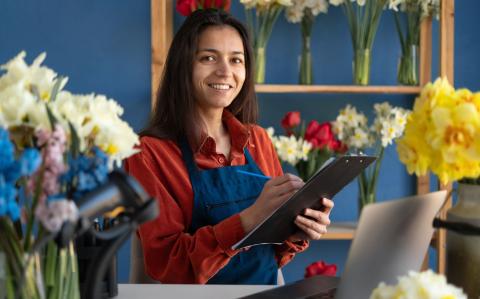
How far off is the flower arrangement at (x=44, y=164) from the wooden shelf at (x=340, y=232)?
1842 mm

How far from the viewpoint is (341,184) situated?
1.51 metres

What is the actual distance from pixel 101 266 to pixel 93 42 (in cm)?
225

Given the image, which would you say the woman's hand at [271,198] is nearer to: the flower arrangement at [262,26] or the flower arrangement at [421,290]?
the flower arrangement at [421,290]

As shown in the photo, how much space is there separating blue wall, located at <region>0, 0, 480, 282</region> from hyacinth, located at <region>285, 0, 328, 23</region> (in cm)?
20

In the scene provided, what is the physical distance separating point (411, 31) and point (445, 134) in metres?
1.91

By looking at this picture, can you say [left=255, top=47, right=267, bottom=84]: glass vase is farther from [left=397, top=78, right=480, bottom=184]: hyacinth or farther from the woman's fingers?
[left=397, top=78, right=480, bottom=184]: hyacinth

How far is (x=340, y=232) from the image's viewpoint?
264 cm

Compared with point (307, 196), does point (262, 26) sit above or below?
above

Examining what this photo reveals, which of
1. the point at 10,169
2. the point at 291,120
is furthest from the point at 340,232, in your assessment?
the point at 10,169

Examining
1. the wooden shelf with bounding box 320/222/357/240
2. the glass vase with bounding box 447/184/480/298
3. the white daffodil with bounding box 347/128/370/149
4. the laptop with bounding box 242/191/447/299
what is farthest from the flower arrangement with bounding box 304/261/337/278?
the glass vase with bounding box 447/184/480/298

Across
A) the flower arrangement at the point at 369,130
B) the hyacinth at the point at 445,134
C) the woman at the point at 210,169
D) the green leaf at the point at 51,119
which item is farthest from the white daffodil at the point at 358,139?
the green leaf at the point at 51,119

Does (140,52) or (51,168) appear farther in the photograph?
(140,52)

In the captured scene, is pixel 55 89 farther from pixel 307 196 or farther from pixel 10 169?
pixel 307 196

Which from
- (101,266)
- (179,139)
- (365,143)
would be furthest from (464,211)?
(365,143)
